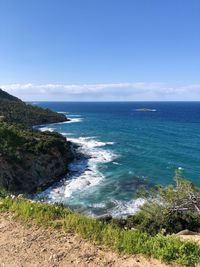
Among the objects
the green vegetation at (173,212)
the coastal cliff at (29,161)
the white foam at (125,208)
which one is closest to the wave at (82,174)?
the coastal cliff at (29,161)

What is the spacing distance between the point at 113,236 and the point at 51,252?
6.12ft

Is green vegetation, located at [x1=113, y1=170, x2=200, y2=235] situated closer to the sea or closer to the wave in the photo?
the sea

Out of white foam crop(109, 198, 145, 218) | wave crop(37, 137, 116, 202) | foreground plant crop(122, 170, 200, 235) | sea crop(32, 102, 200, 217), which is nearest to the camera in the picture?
foreground plant crop(122, 170, 200, 235)

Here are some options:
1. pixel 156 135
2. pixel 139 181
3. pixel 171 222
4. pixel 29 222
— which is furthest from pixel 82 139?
pixel 29 222

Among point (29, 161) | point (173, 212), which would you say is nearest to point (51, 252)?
point (173, 212)

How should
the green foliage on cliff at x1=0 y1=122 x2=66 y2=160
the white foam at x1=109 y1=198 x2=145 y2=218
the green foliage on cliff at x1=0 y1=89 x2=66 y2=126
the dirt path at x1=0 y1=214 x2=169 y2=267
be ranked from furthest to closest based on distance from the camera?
1. the green foliage on cliff at x1=0 y1=89 x2=66 y2=126
2. the green foliage on cliff at x1=0 y1=122 x2=66 y2=160
3. the white foam at x1=109 y1=198 x2=145 y2=218
4. the dirt path at x1=0 y1=214 x2=169 y2=267

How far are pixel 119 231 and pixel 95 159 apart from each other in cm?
4872

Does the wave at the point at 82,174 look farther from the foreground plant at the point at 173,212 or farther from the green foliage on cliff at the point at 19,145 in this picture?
the foreground plant at the point at 173,212

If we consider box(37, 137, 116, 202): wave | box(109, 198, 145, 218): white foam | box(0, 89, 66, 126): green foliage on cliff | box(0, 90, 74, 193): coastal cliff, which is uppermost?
box(0, 89, 66, 126): green foliage on cliff

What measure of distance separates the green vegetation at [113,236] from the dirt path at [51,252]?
0.88 feet

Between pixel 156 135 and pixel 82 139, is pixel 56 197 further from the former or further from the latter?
pixel 156 135

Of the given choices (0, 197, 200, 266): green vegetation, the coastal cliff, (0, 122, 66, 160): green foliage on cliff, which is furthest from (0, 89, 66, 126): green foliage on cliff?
(0, 197, 200, 266): green vegetation

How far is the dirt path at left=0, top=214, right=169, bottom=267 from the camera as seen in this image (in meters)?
8.50

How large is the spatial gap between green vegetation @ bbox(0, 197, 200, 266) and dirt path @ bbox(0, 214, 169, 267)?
0.27m
